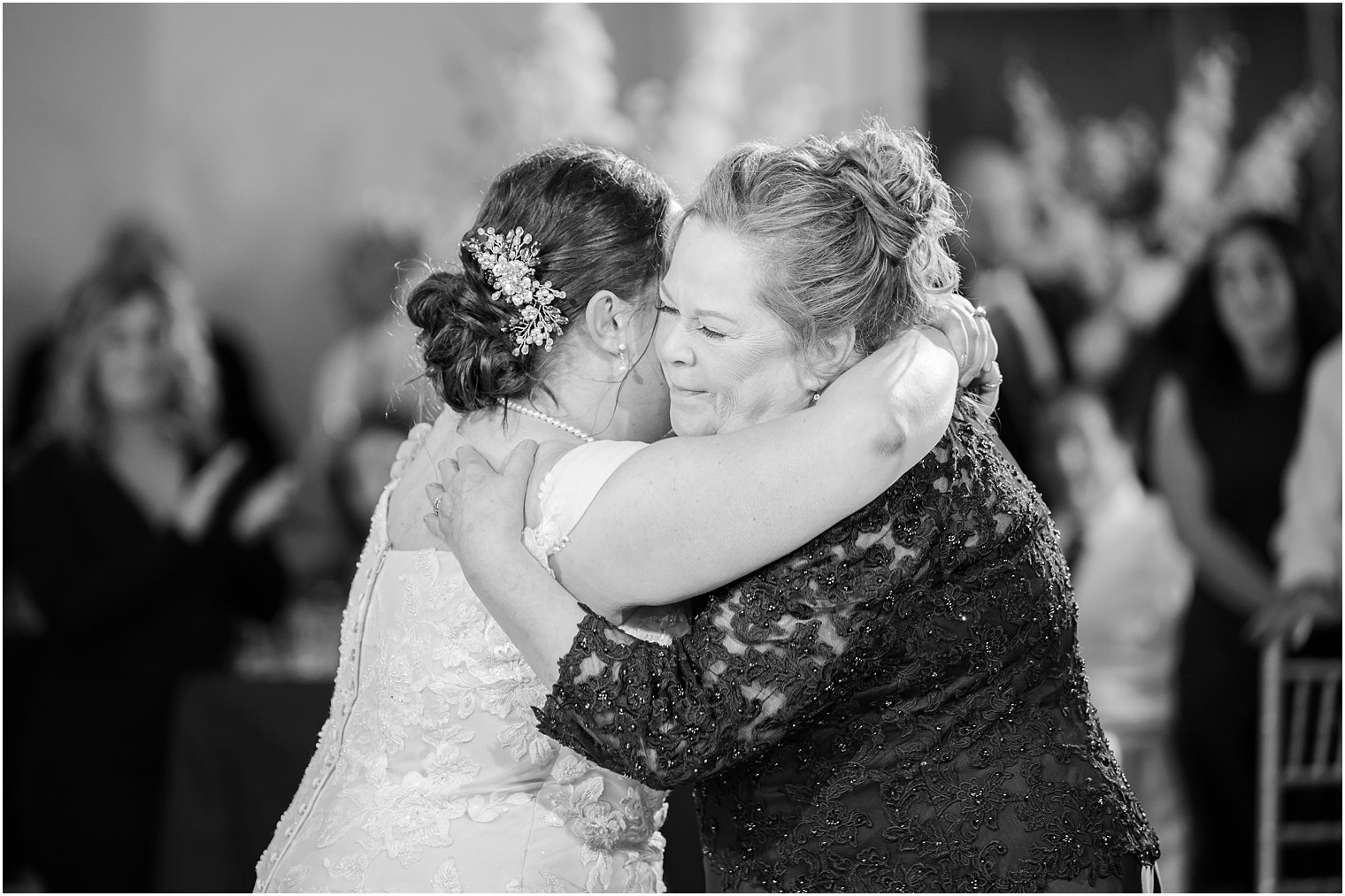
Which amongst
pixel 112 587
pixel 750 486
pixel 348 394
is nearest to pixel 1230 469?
pixel 750 486

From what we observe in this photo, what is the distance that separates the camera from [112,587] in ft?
13.3

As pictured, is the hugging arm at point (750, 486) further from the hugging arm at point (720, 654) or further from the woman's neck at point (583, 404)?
the woman's neck at point (583, 404)

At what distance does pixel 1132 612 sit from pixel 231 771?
2.76 metres

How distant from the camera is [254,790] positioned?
3.45 m

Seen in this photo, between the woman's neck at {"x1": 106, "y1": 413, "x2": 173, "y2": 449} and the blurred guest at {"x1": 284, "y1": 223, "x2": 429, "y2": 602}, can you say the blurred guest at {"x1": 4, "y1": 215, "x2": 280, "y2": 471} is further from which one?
the woman's neck at {"x1": 106, "y1": 413, "x2": 173, "y2": 449}

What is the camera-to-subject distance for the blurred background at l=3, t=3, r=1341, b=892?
13.5ft

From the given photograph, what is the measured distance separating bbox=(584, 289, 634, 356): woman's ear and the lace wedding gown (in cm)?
34

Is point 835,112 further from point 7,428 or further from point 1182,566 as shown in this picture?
point 7,428

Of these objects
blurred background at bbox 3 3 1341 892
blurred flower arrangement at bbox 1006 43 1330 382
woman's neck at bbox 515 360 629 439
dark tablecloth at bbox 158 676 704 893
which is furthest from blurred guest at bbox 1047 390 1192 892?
blurred flower arrangement at bbox 1006 43 1330 382

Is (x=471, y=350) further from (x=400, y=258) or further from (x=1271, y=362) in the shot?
(x=400, y=258)

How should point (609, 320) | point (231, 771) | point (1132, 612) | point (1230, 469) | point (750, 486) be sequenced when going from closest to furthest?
point (750, 486) < point (609, 320) < point (231, 771) < point (1230, 469) < point (1132, 612)

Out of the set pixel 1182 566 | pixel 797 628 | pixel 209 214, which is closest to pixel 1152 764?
pixel 1182 566

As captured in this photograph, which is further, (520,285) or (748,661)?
(520,285)

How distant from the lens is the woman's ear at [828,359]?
1584 millimetres
